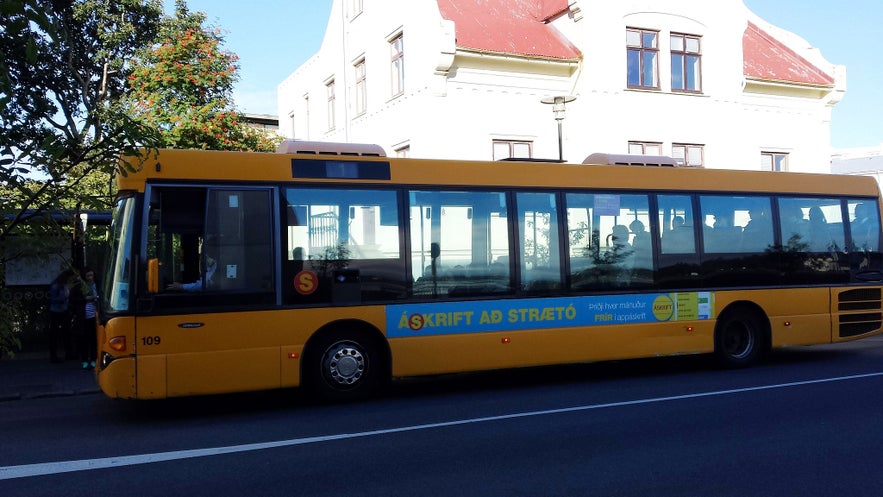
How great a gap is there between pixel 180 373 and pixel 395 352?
254 centimetres

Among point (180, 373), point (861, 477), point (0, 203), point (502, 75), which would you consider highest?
point (502, 75)

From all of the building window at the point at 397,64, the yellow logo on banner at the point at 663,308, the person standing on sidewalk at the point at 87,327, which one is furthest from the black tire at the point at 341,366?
the building window at the point at 397,64

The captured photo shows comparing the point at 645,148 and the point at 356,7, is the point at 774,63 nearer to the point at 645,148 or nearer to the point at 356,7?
the point at 645,148

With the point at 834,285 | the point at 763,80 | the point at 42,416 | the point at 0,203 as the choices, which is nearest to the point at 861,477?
the point at 0,203

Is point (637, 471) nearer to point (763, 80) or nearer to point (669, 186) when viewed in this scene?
point (669, 186)

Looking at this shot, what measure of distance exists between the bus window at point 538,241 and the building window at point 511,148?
408 inches

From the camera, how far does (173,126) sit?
1912 cm

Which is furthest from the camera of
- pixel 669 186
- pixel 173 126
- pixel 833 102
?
pixel 833 102

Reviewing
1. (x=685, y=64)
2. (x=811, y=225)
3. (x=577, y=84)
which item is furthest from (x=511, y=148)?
(x=811, y=225)

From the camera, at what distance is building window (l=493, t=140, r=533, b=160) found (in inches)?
834

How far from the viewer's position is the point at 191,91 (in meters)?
19.6

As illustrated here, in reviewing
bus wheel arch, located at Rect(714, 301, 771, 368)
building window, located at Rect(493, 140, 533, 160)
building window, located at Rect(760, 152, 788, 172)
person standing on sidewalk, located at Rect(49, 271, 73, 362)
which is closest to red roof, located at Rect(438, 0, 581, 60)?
building window, located at Rect(493, 140, 533, 160)

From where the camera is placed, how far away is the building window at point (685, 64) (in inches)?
916

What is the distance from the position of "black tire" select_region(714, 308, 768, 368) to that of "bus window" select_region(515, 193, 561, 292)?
3.10 metres
